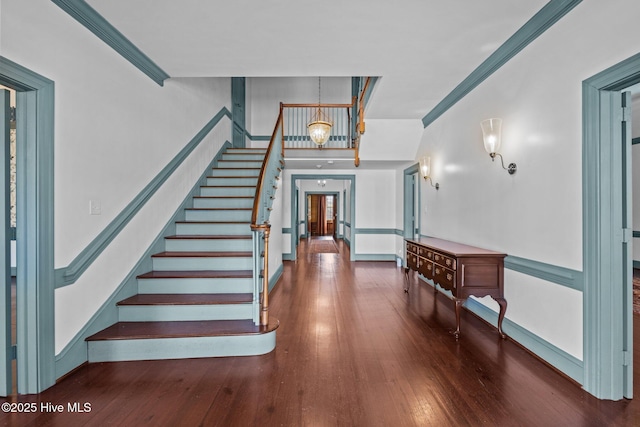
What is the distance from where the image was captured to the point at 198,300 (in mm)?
2967

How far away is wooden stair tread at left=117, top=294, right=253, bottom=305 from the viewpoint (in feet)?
9.49

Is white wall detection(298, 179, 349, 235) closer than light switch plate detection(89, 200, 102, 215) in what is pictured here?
No

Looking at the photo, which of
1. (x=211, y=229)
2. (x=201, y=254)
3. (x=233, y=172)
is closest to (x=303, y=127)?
(x=233, y=172)

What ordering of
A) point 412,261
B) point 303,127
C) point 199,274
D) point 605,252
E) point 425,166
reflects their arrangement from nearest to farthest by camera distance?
point 605,252 → point 199,274 → point 412,261 → point 425,166 → point 303,127

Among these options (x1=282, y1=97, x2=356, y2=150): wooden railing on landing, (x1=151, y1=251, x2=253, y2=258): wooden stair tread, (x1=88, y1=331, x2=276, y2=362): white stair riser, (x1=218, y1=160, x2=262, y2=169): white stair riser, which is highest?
(x1=282, y1=97, x2=356, y2=150): wooden railing on landing

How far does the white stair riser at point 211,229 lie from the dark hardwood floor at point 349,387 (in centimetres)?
147

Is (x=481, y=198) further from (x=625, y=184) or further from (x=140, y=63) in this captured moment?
(x=140, y=63)

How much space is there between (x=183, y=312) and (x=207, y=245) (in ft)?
3.38

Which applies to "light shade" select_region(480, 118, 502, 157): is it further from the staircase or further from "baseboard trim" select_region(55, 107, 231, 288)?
"baseboard trim" select_region(55, 107, 231, 288)

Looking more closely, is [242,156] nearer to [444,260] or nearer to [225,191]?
[225,191]

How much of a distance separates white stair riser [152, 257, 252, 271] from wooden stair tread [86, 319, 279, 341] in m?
0.70

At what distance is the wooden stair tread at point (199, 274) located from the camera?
3170 mm

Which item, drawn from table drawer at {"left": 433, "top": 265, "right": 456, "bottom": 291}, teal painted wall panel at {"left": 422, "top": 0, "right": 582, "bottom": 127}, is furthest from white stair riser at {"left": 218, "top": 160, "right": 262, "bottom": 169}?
table drawer at {"left": 433, "top": 265, "right": 456, "bottom": 291}

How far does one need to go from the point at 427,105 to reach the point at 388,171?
3.21 m
